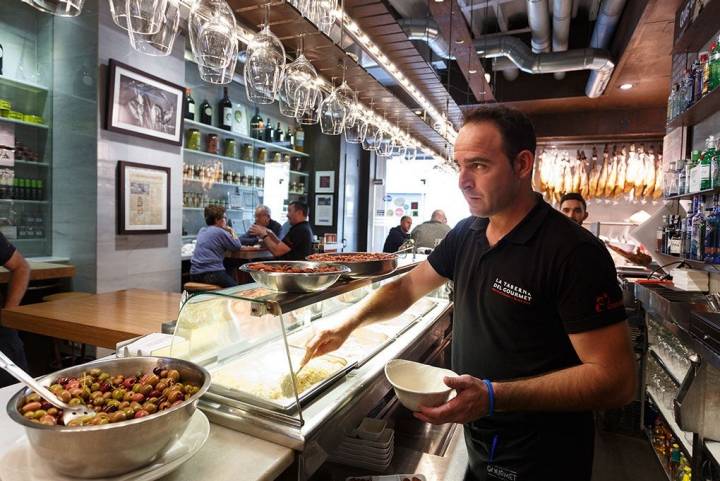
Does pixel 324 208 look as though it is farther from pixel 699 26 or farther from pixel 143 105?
pixel 699 26

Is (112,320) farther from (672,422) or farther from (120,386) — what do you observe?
(672,422)

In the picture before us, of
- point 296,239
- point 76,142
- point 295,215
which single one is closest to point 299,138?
point 295,215

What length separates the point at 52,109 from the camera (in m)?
4.46

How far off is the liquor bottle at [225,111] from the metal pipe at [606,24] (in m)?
5.16

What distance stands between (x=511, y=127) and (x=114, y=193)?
4.17 metres

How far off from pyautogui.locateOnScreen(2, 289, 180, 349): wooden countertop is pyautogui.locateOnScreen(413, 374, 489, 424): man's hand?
2019mm

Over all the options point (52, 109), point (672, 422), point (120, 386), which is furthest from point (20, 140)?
point (672, 422)

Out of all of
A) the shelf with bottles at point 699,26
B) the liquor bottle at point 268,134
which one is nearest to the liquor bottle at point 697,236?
the shelf with bottles at point 699,26

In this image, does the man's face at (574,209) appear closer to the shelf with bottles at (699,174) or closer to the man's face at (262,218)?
the shelf with bottles at (699,174)

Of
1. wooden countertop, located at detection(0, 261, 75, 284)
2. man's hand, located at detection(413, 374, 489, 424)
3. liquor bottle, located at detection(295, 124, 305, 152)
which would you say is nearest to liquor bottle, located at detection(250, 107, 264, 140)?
liquor bottle, located at detection(295, 124, 305, 152)

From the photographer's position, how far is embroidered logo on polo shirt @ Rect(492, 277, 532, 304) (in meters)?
1.38

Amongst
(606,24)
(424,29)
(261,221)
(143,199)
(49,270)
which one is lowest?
(49,270)

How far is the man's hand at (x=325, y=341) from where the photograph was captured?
169cm

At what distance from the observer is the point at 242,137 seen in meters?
6.97
